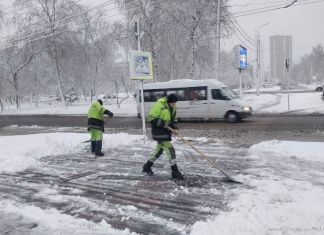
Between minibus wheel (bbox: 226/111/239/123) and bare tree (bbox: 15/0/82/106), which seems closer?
minibus wheel (bbox: 226/111/239/123)

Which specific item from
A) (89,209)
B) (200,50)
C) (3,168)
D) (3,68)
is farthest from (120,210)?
(3,68)

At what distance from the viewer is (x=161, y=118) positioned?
24.6ft

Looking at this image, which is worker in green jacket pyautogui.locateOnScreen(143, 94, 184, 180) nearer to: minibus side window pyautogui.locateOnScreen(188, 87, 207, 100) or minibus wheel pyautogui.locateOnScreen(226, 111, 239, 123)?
minibus wheel pyautogui.locateOnScreen(226, 111, 239, 123)

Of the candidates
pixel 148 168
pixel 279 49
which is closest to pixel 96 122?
pixel 148 168

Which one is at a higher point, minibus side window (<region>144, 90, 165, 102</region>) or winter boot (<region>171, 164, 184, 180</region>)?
minibus side window (<region>144, 90, 165, 102</region>)

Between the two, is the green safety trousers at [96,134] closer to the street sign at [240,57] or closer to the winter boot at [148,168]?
the winter boot at [148,168]

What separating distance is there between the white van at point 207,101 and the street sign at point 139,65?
800 centimetres

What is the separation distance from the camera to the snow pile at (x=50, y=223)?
16.5ft

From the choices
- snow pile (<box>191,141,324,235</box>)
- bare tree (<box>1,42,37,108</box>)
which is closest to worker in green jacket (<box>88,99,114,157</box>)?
snow pile (<box>191,141,324,235</box>)

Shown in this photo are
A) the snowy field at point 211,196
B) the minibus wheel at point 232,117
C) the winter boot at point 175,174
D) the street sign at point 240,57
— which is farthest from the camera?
the street sign at point 240,57

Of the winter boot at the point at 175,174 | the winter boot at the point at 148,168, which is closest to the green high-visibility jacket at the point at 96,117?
the winter boot at the point at 148,168

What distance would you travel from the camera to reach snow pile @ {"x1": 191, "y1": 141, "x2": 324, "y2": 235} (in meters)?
4.78

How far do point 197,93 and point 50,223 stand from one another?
15363mm

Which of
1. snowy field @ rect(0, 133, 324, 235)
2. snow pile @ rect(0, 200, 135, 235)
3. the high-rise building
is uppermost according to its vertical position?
the high-rise building
